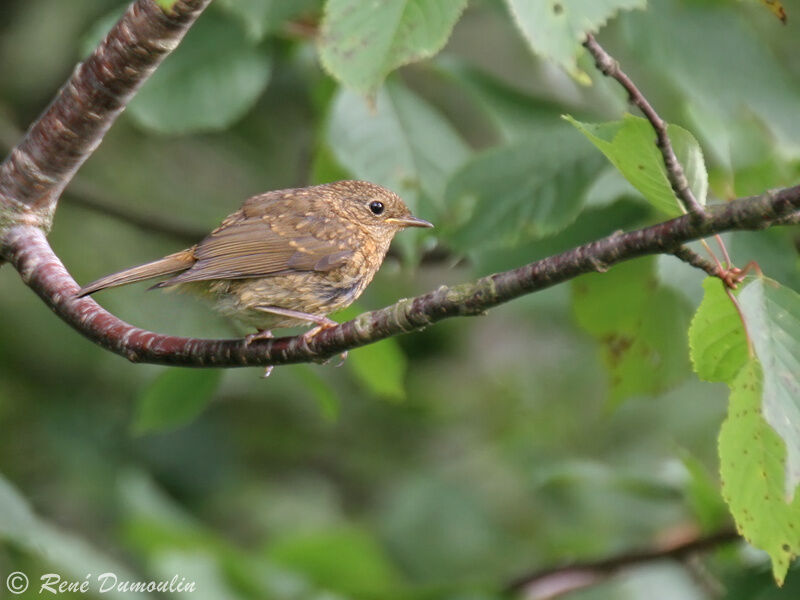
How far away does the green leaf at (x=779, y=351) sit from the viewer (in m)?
2.36

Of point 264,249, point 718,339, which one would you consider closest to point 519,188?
point 264,249

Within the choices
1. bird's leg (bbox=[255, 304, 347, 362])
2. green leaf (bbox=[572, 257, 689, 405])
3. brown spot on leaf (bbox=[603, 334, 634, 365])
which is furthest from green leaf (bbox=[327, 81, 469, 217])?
brown spot on leaf (bbox=[603, 334, 634, 365])

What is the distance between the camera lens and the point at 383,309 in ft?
8.75

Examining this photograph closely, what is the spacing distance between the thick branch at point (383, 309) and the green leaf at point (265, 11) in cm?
125

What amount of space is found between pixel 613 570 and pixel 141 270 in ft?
8.12

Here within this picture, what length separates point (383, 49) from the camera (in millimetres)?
2936

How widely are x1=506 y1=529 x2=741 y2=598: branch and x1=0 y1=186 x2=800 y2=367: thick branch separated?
7.66 feet

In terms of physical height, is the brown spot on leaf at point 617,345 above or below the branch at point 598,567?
above

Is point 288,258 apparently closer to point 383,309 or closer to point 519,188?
point 519,188

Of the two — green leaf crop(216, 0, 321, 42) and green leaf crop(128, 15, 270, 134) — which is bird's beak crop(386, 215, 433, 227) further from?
green leaf crop(216, 0, 321, 42)

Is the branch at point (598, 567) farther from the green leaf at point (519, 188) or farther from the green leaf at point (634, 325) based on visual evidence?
the green leaf at point (519, 188)

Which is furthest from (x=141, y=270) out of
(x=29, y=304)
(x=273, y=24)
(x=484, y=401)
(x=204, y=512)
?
(x=484, y=401)

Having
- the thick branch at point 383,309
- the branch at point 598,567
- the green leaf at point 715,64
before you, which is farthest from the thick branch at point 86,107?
the branch at point 598,567

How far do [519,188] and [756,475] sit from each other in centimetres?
190
